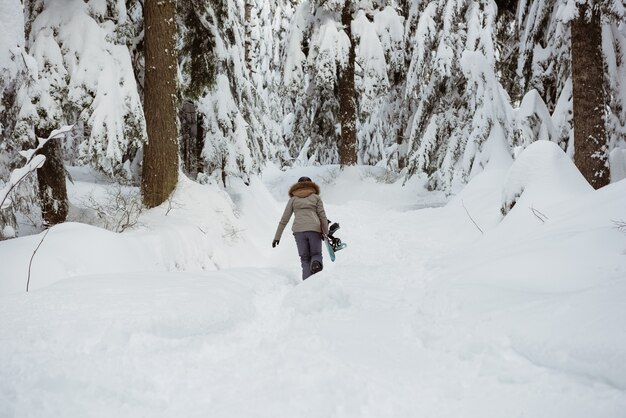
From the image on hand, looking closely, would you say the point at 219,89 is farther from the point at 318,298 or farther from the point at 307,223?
the point at 318,298

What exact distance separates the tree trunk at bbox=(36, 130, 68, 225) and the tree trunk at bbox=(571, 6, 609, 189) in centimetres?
847

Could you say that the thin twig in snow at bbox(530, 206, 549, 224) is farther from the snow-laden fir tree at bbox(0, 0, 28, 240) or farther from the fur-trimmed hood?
the snow-laden fir tree at bbox(0, 0, 28, 240)

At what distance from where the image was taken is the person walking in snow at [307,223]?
21.4ft

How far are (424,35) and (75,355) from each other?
13.9 m

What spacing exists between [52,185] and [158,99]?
221 centimetres

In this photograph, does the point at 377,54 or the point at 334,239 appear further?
the point at 377,54

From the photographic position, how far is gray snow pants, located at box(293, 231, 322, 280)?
257 inches

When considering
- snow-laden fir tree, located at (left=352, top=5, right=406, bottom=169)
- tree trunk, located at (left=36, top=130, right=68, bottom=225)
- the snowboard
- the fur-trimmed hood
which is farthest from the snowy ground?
snow-laden fir tree, located at (left=352, top=5, right=406, bottom=169)

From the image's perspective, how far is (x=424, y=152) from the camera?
14312 mm

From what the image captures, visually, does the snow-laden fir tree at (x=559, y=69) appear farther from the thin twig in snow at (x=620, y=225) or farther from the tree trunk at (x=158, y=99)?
the tree trunk at (x=158, y=99)

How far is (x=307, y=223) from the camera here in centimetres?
650

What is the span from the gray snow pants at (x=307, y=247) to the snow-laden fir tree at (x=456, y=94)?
21.9 ft

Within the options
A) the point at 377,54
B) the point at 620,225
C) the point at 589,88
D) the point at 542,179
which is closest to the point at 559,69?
the point at 589,88

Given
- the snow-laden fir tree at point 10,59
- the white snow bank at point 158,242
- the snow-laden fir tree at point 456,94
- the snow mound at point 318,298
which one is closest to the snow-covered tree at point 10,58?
the snow-laden fir tree at point 10,59
